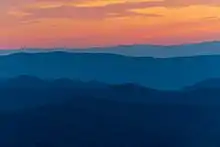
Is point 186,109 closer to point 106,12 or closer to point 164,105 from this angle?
point 164,105

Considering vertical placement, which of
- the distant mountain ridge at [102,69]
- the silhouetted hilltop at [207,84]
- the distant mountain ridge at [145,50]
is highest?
the distant mountain ridge at [145,50]

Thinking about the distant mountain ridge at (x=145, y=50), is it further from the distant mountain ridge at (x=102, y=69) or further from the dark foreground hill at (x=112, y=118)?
the dark foreground hill at (x=112, y=118)

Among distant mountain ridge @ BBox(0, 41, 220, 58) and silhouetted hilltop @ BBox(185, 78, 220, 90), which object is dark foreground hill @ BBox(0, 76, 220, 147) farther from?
distant mountain ridge @ BBox(0, 41, 220, 58)

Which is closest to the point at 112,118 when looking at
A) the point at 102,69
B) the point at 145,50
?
the point at 102,69

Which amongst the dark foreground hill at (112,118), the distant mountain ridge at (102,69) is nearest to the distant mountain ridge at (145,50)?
the distant mountain ridge at (102,69)

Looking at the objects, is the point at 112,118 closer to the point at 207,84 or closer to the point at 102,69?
the point at 102,69

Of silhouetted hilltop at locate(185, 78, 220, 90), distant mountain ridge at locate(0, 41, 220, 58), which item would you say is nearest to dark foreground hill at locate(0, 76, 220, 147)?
silhouetted hilltop at locate(185, 78, 220, 90)

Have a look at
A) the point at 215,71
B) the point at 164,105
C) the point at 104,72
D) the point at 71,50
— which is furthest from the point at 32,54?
the point at 215,71

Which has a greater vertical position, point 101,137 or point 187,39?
point 187,39
